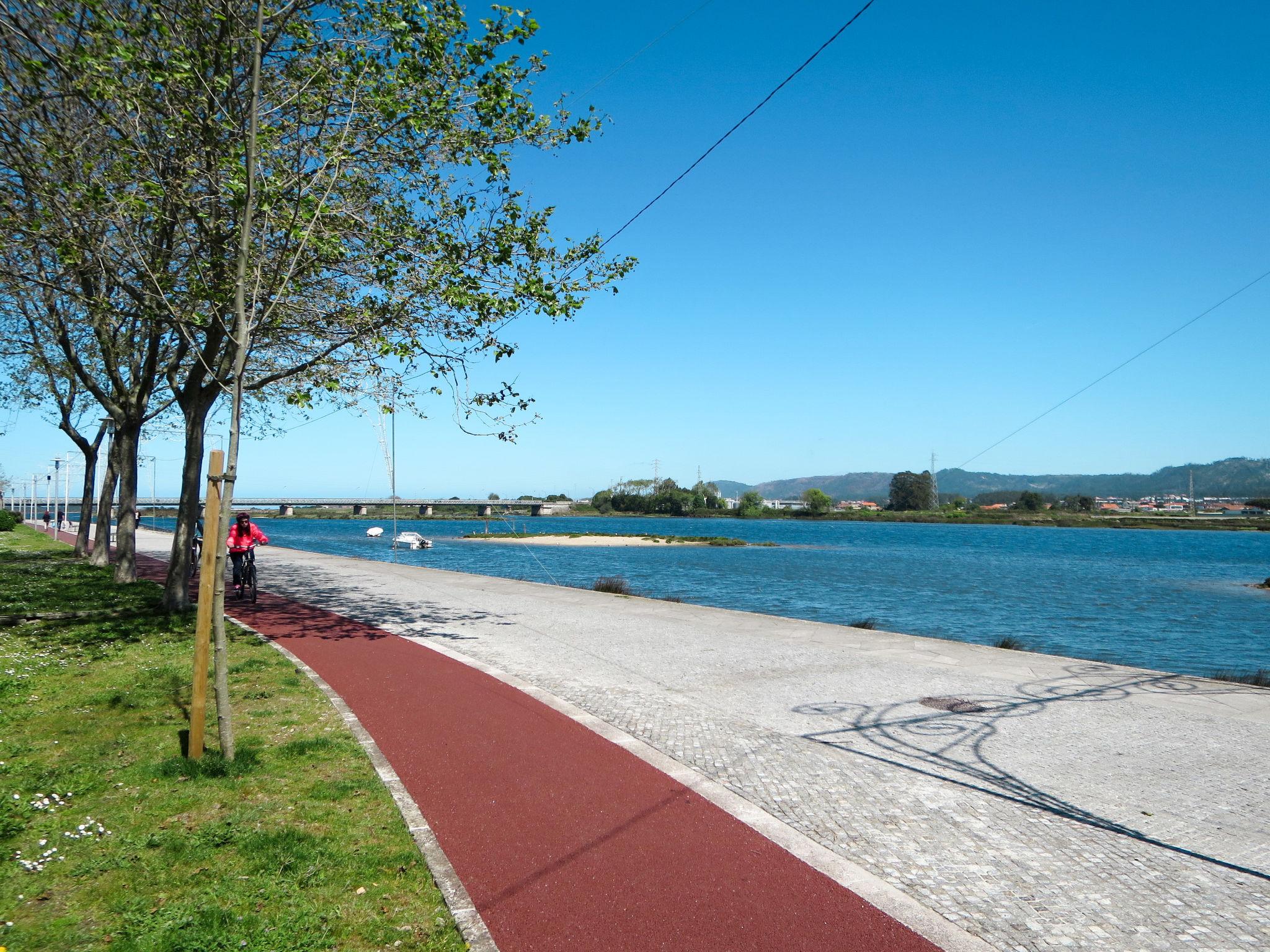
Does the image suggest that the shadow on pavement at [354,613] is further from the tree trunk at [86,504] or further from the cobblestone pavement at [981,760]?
the tree trunk at [86,504]

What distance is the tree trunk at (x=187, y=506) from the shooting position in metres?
12.5

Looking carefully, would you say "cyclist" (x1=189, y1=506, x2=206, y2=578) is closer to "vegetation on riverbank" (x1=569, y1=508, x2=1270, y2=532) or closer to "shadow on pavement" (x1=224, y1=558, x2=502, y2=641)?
"shadow on pavement" (x1=224, y1=558, x2=502, y2=641)

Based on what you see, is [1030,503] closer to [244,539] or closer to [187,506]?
[244,539]

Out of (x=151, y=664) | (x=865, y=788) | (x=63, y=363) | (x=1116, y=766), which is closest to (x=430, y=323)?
(x=151, y=664)

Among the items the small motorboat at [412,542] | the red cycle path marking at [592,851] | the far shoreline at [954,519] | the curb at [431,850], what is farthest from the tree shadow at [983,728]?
the far shoreline at [954,519]

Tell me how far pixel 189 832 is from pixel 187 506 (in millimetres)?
9474

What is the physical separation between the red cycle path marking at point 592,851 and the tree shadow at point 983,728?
2.15 m

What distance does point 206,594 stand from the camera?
Answer: 19.0 feet

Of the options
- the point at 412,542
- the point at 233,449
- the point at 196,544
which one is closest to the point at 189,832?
the point at 233,449

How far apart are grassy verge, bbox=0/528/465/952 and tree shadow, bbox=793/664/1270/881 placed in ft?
13.5

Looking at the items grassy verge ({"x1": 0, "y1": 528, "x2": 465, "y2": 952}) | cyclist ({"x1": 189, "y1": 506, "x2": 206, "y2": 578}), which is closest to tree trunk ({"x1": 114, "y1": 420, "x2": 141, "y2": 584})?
cyclist ({"x1": 189, "y1": 506, "x2": 206, "y2": 578})

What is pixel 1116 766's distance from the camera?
6699mm

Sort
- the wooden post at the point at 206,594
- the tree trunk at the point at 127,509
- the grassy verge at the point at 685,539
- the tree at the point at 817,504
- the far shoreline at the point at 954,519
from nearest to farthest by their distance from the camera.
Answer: the wooden post at the point at 206,594, the tree trunk at the point at 127,509, the grassy verge at the point at 685,539, the far shoreline at the point at 954,519, the tree at the point at 817,504

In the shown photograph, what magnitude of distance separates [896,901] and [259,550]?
40826 millimetres
